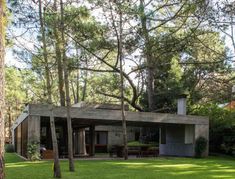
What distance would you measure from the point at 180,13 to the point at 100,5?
4.25m

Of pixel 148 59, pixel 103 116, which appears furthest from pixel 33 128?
pixel 148 59

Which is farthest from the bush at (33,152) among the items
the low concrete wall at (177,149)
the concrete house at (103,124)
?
the low concrete wall at (177,149)

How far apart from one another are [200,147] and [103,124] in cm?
698

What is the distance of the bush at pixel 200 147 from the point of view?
27547 millimetres

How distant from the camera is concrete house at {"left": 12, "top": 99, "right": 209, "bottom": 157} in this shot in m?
21.8

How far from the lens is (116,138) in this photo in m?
37.3

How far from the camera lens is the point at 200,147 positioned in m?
Result: 27.7

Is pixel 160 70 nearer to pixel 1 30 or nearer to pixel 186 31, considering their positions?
pixel 186 31

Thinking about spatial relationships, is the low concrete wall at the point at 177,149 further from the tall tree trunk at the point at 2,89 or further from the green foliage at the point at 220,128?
the tall tree trunk at the point at 2,89

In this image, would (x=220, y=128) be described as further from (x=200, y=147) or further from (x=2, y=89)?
(x=2, y=89)

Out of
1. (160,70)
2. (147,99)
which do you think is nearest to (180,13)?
(160,70)

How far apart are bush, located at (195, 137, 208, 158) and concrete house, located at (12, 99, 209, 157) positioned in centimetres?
40

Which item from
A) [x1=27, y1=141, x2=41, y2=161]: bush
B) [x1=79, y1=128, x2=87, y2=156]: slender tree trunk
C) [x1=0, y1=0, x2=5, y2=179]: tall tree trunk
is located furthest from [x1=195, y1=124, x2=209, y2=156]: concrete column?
[x1=0, y1=0, x2=5, y2=179]: tall tree trunk

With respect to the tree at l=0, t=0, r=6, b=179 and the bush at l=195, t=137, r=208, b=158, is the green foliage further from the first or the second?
the tree at l=0, t=0, r=6, b=179
